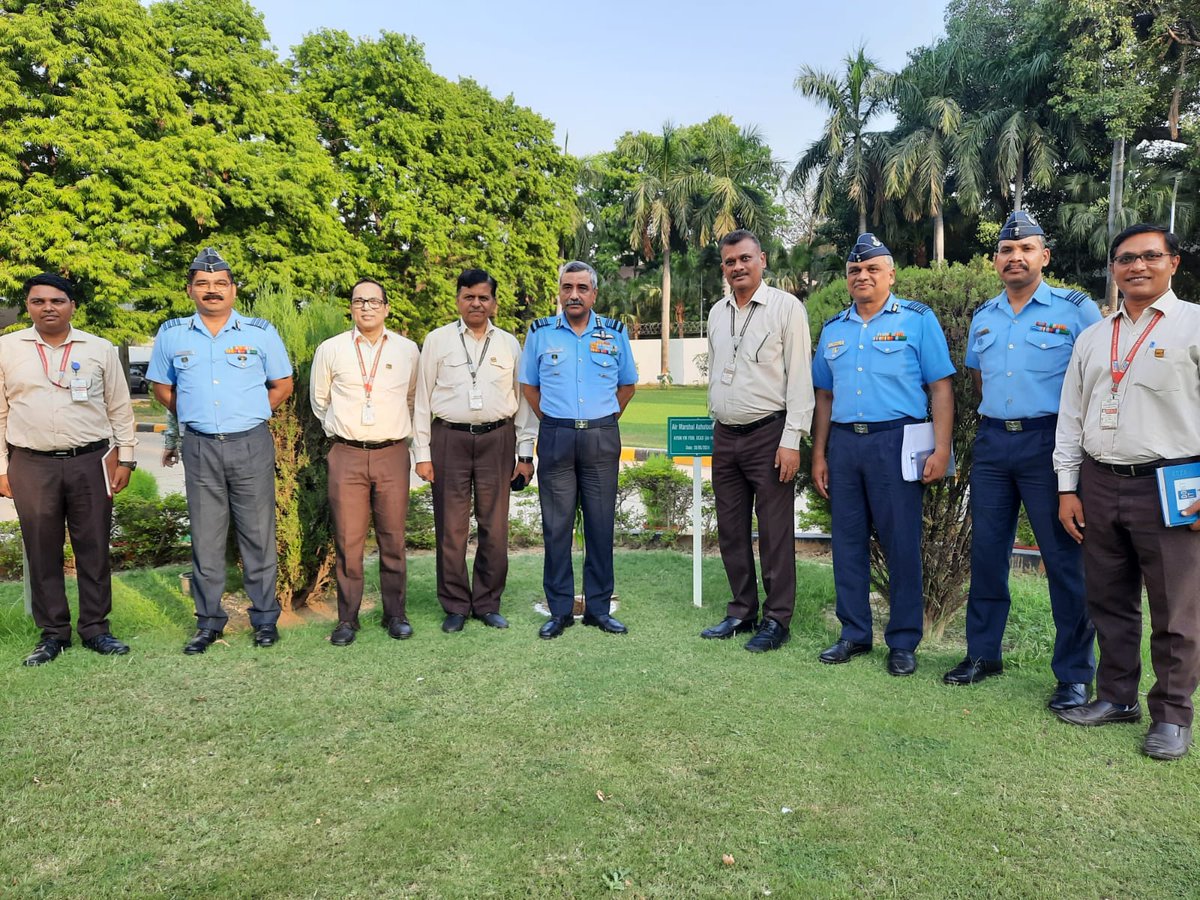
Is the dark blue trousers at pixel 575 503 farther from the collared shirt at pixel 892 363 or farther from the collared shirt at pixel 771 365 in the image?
the collared shirt at pixel 892 363

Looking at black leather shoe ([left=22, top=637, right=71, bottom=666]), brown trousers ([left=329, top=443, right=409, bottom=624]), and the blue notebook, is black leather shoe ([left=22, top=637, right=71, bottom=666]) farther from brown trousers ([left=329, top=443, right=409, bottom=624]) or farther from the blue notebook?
the blue notebook

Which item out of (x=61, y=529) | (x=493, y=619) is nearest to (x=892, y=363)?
(x=493, y=619)

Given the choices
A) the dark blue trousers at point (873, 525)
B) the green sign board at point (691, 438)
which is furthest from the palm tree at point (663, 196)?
the dark blue trousers at point (873, 525)

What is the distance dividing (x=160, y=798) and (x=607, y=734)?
163 cm

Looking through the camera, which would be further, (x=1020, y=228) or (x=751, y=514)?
(x=751, y=514)

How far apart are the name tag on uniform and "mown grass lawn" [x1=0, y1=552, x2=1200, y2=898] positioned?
49.6 inches

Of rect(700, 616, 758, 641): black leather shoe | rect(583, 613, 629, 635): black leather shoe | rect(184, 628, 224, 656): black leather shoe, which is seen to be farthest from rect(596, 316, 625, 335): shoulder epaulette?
rect(184, 628, 224, 656): black leather shoe

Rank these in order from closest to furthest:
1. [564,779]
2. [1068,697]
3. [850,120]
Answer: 1. [564,779]
2. [1068,697]
3. [850,120]

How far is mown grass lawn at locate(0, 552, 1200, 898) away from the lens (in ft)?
7.70

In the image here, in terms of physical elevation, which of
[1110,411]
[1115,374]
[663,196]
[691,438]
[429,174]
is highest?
[663,196]

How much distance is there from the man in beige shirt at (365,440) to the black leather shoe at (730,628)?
1.72 meters

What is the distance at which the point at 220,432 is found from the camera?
4270 millimetres

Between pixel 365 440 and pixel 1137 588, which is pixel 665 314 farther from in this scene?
pixel 1137 588

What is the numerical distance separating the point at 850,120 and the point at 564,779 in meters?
34.9
